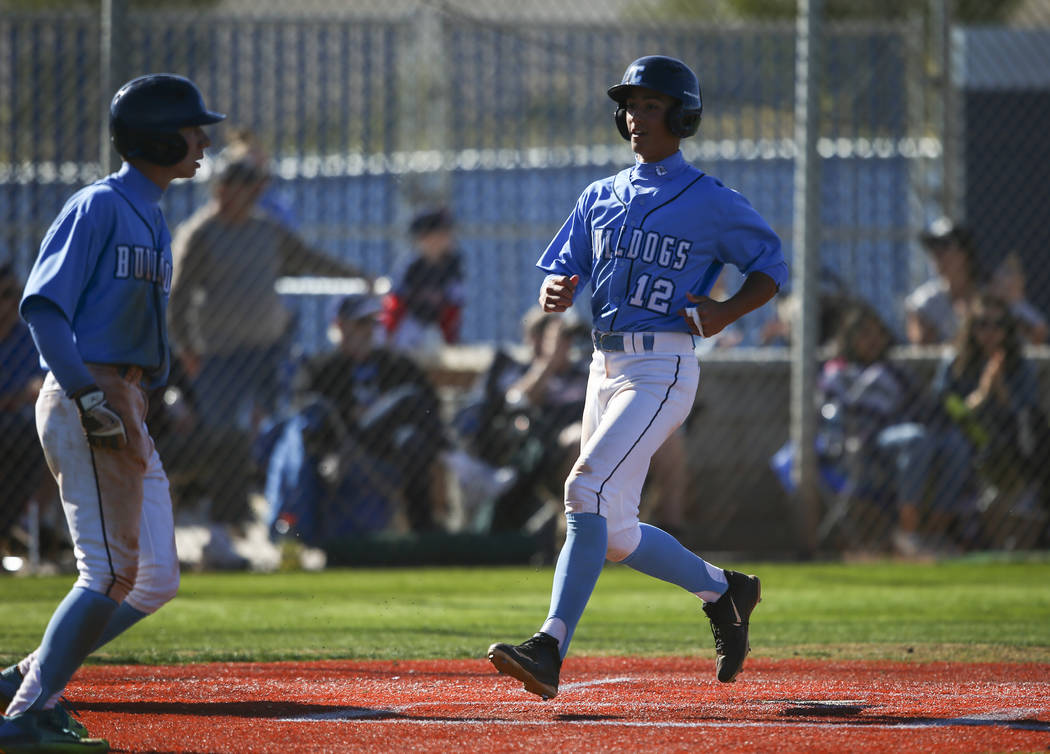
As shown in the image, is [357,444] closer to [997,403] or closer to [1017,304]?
[997,403]

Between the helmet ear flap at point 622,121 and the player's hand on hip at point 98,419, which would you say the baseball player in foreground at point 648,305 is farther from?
the player's hand on hip at point 98,419

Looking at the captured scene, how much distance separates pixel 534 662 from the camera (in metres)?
3.89

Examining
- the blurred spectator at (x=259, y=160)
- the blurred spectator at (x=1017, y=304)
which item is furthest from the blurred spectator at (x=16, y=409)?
the blurred spectator at (x=1017, y=304)

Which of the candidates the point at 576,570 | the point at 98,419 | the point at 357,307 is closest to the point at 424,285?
the point at 357,307

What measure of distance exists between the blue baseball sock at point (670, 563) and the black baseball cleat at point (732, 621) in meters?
0.04

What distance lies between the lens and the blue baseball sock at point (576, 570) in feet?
13.5

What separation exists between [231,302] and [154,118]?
4.87m

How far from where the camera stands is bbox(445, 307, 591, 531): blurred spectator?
27.8 feet

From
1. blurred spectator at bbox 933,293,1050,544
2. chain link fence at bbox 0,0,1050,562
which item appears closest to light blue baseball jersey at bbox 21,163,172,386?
chain link fence at bbox 0,0,1050,562

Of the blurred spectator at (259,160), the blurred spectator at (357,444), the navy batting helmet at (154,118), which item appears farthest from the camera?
the blurred spectator at (259,160)

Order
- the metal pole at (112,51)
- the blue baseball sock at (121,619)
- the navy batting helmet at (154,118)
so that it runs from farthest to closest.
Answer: the metal pole at (112,51) < the blue baseball sock at (121,619) < the navy batting helmet at (154,118)

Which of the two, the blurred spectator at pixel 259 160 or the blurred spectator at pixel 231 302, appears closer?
the blurred spectator at pixel 231 302

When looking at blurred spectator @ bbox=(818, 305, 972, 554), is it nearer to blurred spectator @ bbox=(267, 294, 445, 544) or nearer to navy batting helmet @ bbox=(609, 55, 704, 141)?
blurred spectator @ bbox=(267, 294, 445, 544)

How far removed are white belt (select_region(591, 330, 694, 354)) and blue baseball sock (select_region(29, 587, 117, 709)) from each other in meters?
1.61
